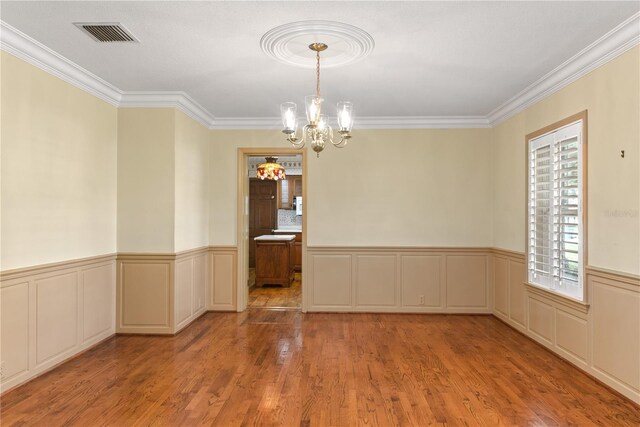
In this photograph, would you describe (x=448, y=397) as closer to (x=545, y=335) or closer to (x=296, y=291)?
(x=545, y=335)

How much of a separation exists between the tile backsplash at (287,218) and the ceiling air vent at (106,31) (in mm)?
7858

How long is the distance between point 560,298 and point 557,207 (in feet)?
2.97

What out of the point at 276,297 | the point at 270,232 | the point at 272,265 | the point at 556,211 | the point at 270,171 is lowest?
the point at 276,297

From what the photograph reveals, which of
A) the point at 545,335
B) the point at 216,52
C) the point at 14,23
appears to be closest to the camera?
the point at 14,23

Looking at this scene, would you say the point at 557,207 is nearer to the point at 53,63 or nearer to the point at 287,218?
the point at 53,63

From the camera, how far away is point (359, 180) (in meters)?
6.16

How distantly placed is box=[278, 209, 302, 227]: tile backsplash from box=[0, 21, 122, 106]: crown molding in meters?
6.54

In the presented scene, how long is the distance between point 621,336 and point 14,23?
17.2ft

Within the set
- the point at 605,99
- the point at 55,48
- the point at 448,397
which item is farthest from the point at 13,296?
the point at 605,99

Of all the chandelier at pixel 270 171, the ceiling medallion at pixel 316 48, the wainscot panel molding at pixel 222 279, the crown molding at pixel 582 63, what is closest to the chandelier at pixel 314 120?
the ceiling medallion at pixel 316 48

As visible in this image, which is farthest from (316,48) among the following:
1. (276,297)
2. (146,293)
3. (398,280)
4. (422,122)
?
(276,297)

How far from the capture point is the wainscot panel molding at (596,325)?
318cm

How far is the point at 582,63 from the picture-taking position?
12.2 ft

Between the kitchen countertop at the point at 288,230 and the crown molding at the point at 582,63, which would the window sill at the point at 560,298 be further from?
the kitchen countertop at the point at 288,230
